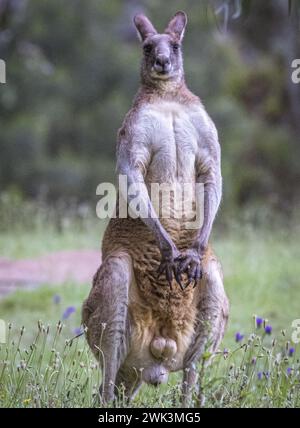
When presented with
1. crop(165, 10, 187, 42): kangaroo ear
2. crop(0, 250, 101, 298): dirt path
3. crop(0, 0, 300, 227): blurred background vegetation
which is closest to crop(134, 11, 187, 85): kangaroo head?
crop(165, 10, 187, 42): kangaroo ear

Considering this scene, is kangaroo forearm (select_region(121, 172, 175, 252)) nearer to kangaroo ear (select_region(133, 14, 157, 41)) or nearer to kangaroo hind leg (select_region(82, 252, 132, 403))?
kangaroo hind leg (select_region(82, 252, 132, 403))

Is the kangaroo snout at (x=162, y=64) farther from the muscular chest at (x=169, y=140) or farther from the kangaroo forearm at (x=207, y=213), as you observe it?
the kangaroo forearm at (x=207, y=213)

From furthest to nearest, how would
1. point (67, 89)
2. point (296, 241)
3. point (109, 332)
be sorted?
point (67, 89), point (296, 241), point (109, 332)

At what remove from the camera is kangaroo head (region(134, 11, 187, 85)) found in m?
5.33

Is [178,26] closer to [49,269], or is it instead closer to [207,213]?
[207,213]

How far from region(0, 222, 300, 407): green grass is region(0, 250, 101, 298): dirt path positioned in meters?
0.21

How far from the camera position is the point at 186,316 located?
5.32 metres

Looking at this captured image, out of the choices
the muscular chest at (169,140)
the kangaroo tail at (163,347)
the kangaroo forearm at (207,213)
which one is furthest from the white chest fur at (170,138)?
the kangaroo tail at (163,347)

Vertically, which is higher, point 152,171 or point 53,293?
point 152,171

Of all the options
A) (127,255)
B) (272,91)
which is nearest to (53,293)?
(127,255)

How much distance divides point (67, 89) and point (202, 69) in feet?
7.45

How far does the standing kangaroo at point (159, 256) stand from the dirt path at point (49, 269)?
396cm

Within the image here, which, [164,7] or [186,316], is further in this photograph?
[164,7]

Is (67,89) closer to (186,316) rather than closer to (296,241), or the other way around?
(296,241)
